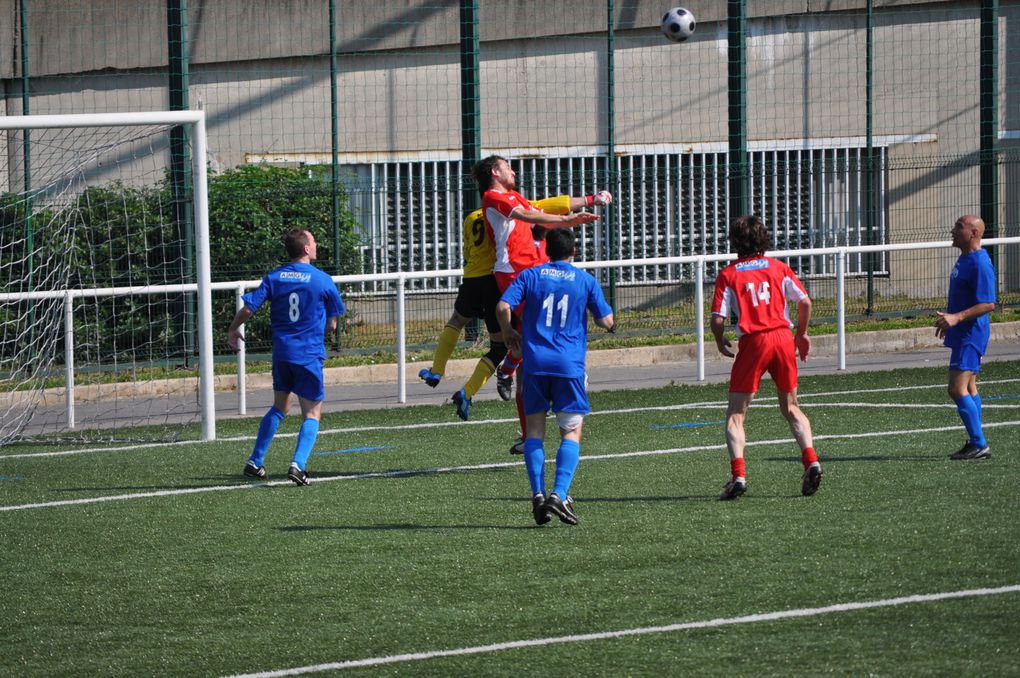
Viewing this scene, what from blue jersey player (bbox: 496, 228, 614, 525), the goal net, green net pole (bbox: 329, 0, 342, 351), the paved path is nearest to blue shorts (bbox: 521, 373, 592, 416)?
blue jersey player (bbox: 496, 228, 614, 525)

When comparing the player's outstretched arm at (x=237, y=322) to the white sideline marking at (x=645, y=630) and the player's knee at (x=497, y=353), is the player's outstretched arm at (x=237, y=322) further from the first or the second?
the white sideline marking at (x=645, y=630)

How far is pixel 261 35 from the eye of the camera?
1925cm

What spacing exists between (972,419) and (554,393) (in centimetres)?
326

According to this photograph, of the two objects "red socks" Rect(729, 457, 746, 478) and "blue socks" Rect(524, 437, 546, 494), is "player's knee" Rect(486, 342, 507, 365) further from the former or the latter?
"blue socks" Rect(524, 437, 546, 494)

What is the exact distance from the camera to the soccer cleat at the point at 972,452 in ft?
34.1

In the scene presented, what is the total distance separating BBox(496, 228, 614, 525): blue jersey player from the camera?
861 cm

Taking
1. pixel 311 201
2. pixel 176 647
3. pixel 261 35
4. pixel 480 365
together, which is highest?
pixel 261 35

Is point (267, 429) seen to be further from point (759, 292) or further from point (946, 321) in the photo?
point (946, 321)

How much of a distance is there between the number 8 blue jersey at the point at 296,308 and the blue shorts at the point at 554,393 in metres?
2.15

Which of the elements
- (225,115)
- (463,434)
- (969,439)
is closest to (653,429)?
(463,434)

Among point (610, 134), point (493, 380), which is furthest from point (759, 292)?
point (610, 134)

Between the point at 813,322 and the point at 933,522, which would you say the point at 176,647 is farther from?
the point at 813,322

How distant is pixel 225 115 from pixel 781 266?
37.0ft

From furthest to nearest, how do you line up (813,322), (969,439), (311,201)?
1. (813,322)
2. (311,201)
3. (969,439)
